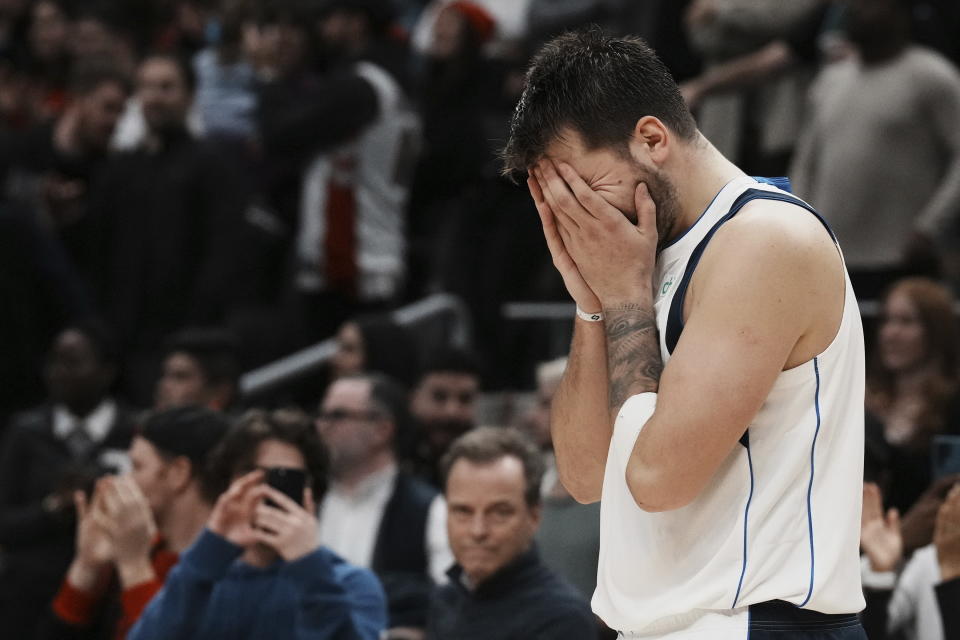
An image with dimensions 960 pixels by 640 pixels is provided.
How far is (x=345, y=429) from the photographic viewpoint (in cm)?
655

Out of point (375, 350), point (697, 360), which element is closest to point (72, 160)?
point (375, 350)

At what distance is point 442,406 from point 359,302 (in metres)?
1.97

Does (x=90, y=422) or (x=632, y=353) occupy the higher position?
(x=632, y=353)

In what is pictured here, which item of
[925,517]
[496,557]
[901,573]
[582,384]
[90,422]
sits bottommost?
[90,422]

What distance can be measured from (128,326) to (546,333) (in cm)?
243

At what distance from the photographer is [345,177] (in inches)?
360

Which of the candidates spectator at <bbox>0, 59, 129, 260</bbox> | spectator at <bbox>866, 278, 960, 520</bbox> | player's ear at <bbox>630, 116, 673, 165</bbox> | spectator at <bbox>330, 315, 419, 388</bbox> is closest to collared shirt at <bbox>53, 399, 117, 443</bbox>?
spectator at <bbox>330, 315, 419, 388</bbox>

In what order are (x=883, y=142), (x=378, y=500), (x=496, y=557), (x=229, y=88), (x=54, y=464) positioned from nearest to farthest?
(x=496, y=557) < (x=378, y=500) < (x=54, y=464) < (x=883, y=142) < (x=229, y=88)

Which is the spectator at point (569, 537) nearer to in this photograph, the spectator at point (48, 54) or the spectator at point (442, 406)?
the spectator at point (442, 406)

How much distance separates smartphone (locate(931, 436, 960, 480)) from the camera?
4840mm

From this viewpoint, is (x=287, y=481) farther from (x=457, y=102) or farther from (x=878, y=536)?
(x=457, y=102)

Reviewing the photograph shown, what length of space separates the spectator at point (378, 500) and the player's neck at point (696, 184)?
3238 mm

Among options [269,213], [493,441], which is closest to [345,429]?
[493,441]

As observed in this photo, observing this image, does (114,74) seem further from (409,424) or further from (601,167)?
(601,167)
